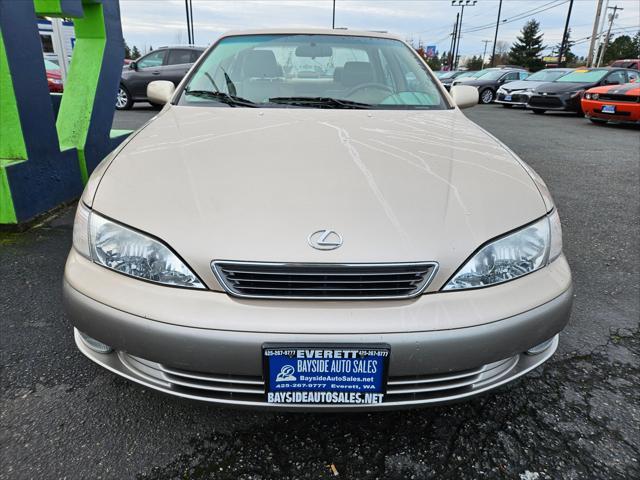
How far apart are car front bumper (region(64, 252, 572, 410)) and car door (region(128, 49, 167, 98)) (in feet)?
36.3

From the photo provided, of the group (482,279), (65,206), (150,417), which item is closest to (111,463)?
(150,417)

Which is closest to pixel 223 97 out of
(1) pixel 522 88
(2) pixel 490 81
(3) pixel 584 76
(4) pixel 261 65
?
(4) pixel 261 65

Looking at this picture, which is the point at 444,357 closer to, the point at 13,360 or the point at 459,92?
the point at 13,360

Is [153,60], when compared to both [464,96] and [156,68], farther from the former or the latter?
[464,96]

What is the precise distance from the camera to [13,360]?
6.31 ft

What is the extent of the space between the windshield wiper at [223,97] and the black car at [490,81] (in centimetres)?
1552

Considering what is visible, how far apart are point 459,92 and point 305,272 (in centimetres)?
202

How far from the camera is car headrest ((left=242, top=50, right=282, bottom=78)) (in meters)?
2.57

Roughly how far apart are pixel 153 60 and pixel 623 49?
58826 mm

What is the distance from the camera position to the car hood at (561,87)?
11898mm

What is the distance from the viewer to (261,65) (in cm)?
260

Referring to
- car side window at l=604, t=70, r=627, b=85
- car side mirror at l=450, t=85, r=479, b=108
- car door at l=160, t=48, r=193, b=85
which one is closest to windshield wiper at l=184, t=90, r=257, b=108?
car side mirror at l=450, t=85, r=479, b=108

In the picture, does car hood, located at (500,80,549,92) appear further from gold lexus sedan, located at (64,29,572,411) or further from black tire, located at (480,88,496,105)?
gold lexus sedan, located at (64,29,572,411)

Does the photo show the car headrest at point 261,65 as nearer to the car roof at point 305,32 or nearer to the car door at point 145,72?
the car roof at point 305,32
